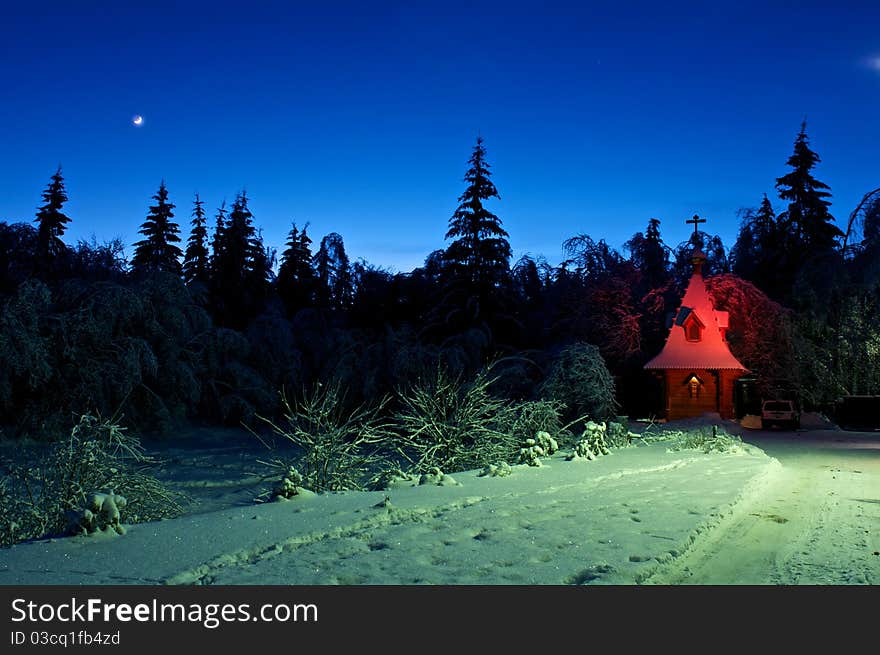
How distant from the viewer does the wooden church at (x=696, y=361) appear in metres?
24.0

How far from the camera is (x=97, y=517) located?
21.0 feet

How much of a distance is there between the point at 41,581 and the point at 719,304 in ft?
85.8

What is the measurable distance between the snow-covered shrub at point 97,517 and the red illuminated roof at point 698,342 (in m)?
20.7

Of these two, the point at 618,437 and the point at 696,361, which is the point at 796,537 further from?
the point at 696,361

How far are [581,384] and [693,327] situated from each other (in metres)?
5.96

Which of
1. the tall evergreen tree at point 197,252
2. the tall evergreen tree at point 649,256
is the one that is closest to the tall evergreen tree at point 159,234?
the tall evergreen tree at point 197,252

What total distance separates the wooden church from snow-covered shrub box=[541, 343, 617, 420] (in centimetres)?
365

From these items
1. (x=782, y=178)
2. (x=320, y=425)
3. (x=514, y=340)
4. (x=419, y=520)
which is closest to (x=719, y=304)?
(x=514, y=340)

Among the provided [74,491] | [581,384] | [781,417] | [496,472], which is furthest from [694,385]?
[74,491]

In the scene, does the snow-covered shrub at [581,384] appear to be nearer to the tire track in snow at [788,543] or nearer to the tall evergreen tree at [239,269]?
the tire track in snow at [788,543]

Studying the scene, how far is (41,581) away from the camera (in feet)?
16.2
